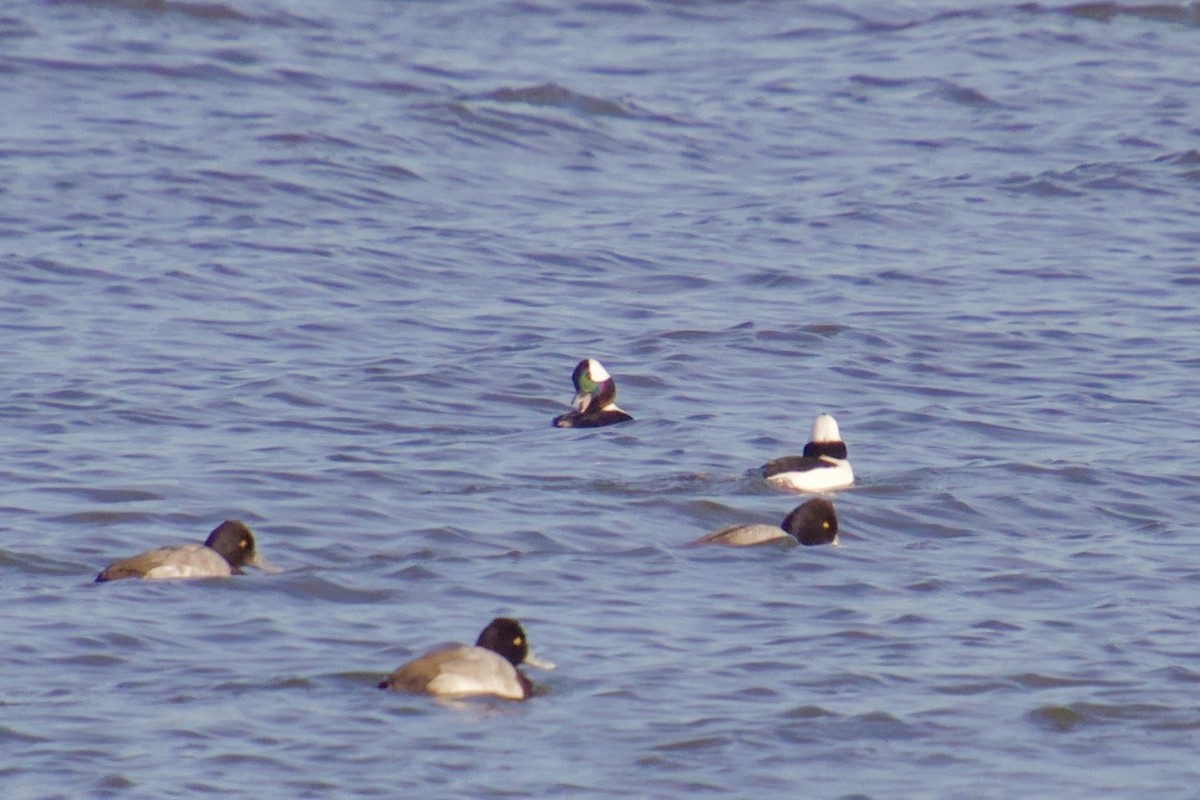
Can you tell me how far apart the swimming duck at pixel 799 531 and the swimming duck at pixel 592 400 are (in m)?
3.24

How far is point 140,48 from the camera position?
29.9 m

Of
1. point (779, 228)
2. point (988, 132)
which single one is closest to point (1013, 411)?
point (779, 228)

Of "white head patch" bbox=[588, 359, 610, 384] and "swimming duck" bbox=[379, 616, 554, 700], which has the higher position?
"swimming duck" bbox=[379, 616, 554, 700]

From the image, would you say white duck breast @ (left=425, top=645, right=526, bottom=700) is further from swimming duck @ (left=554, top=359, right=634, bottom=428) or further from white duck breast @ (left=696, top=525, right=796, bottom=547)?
swimming duck @ (left=554, top=359, right=634, bottom=428)

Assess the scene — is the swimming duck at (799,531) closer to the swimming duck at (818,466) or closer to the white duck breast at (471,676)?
the swimming duck at (818,466)

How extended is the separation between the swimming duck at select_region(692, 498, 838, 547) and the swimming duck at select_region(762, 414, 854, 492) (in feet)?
2.67

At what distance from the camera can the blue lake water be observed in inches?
390

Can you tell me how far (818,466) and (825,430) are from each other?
62cm

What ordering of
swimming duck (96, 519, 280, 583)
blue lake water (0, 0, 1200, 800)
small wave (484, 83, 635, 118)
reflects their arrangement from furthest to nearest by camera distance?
small wave (484, 83, 635, 118)
swimming duck (96, 519, 280, 583)
blue lake water (0, 0, 1200, 800)

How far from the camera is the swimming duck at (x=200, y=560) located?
39.0 ft

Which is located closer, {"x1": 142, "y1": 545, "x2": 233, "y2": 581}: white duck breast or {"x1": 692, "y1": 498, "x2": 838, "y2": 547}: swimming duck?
{"x1": 142, "y1": 545, "x2": 233, "y2": 581}: white duck breast

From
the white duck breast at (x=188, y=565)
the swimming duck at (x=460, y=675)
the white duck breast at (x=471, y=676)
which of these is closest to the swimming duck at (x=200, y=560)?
the white duck breast at (x=188, y=565)

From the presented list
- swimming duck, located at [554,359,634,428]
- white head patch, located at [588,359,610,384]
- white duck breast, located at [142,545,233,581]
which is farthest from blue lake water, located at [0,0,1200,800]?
white head patch, located at [588,359,610,384]

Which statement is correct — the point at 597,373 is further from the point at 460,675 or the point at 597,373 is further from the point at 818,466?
the point at 460,675
